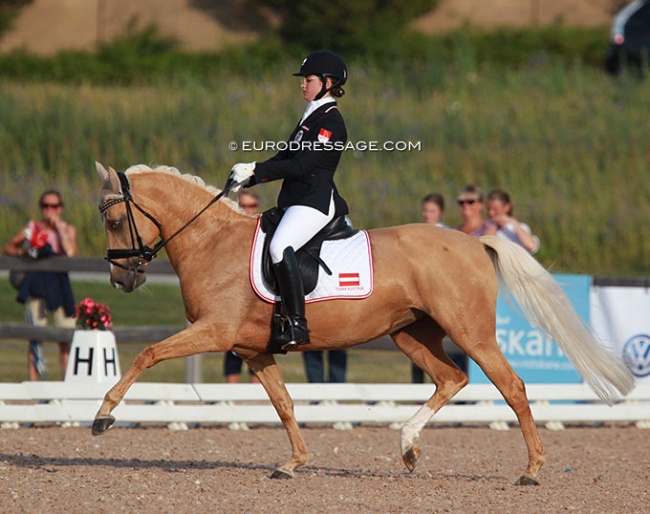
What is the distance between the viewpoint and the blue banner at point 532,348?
398 inches

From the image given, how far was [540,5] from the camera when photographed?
1077 inches

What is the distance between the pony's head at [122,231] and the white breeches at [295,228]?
0.82m

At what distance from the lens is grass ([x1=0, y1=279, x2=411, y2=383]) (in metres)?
11.6

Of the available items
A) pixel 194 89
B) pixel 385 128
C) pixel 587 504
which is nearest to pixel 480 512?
pixel 587 504

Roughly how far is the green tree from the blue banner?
16388 millimetres

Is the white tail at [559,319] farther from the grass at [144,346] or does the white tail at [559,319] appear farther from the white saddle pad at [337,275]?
the grass at [144,346]

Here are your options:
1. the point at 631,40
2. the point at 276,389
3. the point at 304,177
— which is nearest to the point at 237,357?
the point at 276,389

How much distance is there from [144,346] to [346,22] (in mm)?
15898

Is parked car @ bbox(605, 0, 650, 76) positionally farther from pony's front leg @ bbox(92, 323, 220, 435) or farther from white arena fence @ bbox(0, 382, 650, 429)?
pony's front leg @ bbox(92, 323, 220, 435)

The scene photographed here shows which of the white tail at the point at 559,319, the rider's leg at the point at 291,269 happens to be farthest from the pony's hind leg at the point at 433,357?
the rider's leg at the point at 291,269

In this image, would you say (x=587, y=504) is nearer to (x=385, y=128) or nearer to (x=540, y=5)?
(x=385, y=128)

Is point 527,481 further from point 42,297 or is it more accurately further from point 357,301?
point 42,297

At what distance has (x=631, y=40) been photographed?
22469 mm

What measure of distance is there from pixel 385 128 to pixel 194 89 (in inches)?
182
